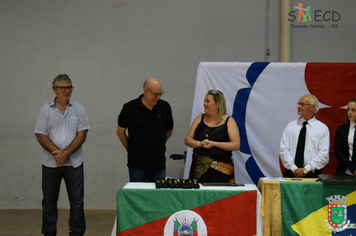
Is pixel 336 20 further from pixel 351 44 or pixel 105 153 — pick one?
pixel 105 153

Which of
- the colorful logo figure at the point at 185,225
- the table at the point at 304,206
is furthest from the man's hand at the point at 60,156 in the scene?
the table at the point at 304,206

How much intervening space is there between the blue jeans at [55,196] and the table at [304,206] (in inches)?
62.1

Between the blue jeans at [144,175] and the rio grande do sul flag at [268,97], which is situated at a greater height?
the rio grande do sul flag at [268,97]

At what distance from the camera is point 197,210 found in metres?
2.84

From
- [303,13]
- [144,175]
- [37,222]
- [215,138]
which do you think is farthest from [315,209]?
[37,222]

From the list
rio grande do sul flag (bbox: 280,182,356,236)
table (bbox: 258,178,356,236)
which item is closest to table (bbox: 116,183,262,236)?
table (bbox: 258,178,356,236)

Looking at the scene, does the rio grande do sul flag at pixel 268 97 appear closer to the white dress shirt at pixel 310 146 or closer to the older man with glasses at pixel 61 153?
the white dress shirt at pixel 310 146

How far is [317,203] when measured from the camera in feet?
9.57

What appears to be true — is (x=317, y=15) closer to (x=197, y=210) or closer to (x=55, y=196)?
(x=197, y=210)

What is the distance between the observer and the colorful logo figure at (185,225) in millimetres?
2818

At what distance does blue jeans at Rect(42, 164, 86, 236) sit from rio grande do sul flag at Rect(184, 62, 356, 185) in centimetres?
118

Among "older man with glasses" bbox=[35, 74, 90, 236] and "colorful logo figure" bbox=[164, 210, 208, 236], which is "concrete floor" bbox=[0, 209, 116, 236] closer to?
"older man with glasses" bbox=[35, 74, 90, 236]

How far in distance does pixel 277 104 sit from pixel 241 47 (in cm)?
124

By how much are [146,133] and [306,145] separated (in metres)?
1.42
